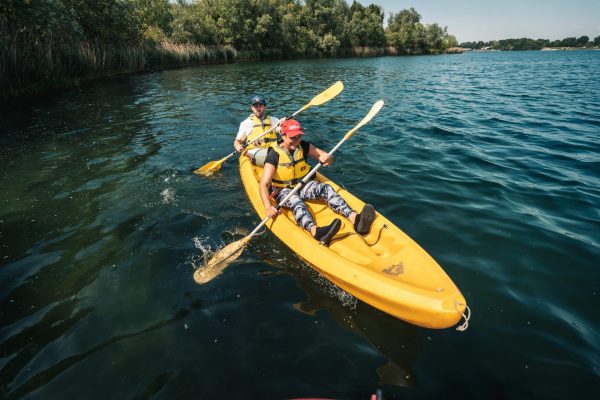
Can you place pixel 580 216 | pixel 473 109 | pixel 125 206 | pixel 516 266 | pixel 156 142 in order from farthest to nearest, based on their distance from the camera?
pixel 473 109, pixel 156 142, pixel 125 206, pixel 580 216, pixel 516 266

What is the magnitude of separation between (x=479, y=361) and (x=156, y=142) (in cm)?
854

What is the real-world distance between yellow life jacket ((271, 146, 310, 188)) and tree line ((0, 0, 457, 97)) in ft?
44.5

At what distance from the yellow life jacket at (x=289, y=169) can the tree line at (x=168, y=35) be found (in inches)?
534

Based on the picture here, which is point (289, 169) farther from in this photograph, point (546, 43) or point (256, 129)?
point (546, 43)

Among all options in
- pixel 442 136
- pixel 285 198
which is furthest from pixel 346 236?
pixel 442 136

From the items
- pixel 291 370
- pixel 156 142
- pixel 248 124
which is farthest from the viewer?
pixel 156 142

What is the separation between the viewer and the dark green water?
2.66 meters

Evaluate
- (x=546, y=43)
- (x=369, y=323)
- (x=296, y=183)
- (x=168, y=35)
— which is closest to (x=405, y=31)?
(x=168, y=35)

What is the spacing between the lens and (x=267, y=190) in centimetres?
454

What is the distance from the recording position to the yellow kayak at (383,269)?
106 inches

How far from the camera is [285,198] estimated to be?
448 centimetres

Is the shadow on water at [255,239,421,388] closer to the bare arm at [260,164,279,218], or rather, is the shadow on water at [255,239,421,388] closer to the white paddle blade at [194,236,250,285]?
the white paddle blade at [194,236,250,285]

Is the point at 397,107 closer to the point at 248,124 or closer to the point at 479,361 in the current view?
the point at 248,124

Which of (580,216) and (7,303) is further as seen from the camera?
(580,216)
